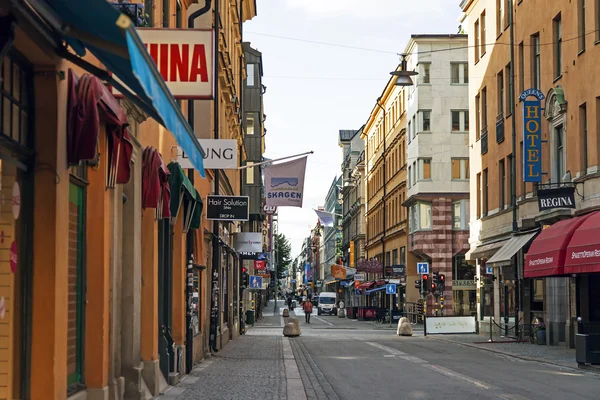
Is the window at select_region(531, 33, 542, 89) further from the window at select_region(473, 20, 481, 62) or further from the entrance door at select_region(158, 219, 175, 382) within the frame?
the entrance door at select_region(158, 219, 175, 382)

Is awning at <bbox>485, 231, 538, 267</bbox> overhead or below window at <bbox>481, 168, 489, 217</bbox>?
below

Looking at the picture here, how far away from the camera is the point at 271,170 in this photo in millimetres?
33125

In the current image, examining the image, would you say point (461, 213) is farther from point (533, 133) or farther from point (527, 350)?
point (527, 350)

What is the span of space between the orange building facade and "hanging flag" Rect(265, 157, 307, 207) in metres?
13.1

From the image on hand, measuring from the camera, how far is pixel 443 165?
209ft

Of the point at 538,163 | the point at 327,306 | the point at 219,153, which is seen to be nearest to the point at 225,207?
the point at 219,153

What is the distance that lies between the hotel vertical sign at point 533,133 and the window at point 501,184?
776 cm

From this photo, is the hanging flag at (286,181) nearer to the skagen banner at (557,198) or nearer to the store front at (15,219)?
the skagen banner at (557,198)

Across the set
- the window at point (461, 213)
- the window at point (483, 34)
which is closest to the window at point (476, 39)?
the window at point (483, 34)

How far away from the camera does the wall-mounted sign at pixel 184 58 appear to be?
11062 millimetres


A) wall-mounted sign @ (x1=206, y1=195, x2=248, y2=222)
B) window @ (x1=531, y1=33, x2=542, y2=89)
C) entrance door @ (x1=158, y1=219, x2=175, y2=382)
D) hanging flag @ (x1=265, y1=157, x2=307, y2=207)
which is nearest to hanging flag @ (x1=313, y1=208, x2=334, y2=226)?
window @ (x1=531, y1=33, x2=542, y2=89)

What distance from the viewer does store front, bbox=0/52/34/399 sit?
8.17m

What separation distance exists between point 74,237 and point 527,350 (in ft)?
71.7

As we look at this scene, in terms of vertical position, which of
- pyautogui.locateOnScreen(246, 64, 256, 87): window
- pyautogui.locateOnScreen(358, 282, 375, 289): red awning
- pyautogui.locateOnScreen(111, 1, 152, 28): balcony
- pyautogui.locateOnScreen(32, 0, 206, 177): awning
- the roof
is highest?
the roof
